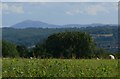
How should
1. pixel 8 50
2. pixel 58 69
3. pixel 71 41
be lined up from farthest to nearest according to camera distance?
pixel 71 41, pixel 8 50, pixel 58 69

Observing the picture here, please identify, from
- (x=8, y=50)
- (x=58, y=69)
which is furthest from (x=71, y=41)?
(x=58, y=69)

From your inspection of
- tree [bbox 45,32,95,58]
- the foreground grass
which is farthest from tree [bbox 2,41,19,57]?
the foreground grass

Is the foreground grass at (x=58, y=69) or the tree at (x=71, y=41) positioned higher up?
the foreground grass at (x=58, y=69)

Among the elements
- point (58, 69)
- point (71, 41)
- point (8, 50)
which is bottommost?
point (8, 50)

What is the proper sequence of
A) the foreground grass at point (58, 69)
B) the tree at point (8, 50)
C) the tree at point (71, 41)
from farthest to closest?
the tree at point (71, 41)
the tree at point (8, 50)
the foreground grass at point (58, 69)

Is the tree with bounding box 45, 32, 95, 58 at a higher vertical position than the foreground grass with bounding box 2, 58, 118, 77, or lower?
lower

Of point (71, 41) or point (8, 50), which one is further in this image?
point (71, 41)

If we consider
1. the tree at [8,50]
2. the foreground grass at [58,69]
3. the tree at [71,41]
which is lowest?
the tree at [8,50]

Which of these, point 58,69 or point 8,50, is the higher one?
point 58,69

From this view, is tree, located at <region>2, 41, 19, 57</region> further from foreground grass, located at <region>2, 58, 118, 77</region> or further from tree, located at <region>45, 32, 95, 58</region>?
foreground grass, located at <region>2, 58, 118, 77</region>

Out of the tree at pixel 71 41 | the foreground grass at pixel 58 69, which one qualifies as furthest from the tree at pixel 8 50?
the foreground grass at pixel 58 69

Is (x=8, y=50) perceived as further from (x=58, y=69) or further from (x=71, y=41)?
(x=58, y=69)

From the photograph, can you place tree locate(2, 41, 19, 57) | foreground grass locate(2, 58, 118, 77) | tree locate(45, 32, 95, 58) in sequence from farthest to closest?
tree locate(45, 32, 95, 58)
tree locate(2, 41, 19, 57)
foreground grass locate(2, 58, 118, 77)

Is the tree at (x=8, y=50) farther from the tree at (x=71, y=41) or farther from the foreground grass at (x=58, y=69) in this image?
the foreground grass at (x=58, y=69)
